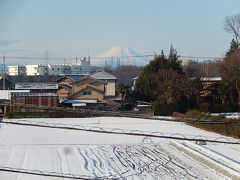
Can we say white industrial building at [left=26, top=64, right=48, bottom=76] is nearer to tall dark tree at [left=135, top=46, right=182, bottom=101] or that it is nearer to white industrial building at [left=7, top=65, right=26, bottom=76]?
white industrial building at [left=7, top=65, right=26, bottom=76]

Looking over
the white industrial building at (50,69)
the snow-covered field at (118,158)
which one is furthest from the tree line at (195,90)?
→ the white industrial building at (50,69)

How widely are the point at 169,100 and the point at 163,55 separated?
715 cm

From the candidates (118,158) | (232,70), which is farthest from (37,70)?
(118,158)

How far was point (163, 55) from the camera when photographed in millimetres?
37812

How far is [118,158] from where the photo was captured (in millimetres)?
13078

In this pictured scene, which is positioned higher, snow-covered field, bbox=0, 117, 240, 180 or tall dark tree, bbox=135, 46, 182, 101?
tall dark tree, bbox=135, 46, 182, 101

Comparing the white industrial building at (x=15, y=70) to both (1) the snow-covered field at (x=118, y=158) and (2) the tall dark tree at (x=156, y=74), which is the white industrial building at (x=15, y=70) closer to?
(2) the tall dark tree at (x=156, y=74)

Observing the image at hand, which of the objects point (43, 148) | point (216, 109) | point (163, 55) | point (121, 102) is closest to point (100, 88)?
point (121, 102)

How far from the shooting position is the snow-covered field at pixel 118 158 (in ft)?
34.6

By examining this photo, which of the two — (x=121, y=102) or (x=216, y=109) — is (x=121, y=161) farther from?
(x=121, y=102)

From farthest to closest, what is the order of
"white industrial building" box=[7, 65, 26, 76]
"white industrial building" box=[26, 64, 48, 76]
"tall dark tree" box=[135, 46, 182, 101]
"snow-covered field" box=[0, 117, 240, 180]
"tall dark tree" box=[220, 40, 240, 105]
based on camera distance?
"white industrial building" box=[26, 64, 48, 76], "white industrial building" box=[7, 65, 26, 76], "tall dark tree" box=[135, 46, 182, 101], "tall dark tree" box=[220, 40, 240, 105], "snow-covered field" box=[0, 117, 240, 180]

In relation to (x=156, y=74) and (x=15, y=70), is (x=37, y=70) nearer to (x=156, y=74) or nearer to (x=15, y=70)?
(x=15, y=70)

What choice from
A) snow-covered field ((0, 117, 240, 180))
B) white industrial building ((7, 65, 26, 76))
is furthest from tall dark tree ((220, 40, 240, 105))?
white industrial building ((7, 65, 26, 76))

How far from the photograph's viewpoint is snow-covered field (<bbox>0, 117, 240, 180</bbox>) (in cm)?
1054
